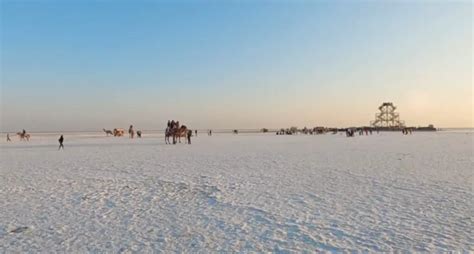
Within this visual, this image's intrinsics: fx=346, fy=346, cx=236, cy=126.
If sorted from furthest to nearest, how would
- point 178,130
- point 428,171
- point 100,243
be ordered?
point 178,130 < point 428,171 < point 100,243

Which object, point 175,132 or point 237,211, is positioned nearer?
point 237,211

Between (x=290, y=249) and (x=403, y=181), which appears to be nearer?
(x=290, y=249)

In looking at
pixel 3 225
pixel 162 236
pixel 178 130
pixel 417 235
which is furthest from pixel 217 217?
pixel 178 130

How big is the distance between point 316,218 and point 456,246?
2281mm

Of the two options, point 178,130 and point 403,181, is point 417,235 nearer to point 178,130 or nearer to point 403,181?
point 403,181

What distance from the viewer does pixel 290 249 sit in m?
5.08

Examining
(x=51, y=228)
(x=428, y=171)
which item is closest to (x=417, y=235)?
(x=51, y=228)

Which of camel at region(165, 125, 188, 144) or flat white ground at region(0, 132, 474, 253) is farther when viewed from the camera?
camel at region(165, 125, 188, 144)

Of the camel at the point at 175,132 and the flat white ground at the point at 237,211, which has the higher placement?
the camel at the point at 175,132

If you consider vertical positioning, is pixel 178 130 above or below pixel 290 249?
above

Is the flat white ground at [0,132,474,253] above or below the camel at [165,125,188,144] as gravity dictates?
below

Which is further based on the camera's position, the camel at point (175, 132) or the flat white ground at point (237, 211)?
the camel at point (175, 132)

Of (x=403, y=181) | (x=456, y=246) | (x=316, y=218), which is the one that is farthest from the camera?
(x=403, y=181)

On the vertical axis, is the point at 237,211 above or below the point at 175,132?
below
